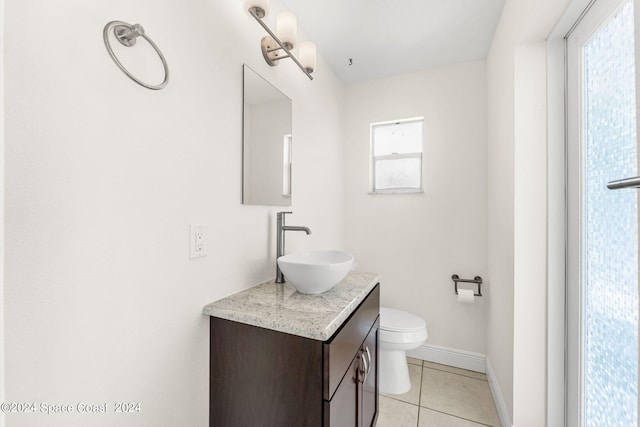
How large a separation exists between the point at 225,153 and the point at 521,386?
182 cm

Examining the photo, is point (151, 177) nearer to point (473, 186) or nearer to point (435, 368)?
point (473, 186)

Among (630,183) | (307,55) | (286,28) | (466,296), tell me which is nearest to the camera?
(630,183)

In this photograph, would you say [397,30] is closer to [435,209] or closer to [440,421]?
[435,209]

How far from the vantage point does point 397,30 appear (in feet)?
5.98

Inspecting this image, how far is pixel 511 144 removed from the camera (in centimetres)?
144

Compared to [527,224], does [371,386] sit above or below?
below

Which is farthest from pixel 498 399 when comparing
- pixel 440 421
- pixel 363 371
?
pixel 363 371

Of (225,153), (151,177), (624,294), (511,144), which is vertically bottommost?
(624,294)

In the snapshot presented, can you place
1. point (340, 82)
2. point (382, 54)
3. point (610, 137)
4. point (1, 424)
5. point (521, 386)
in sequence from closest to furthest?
point (1, 424) < point (610, 137) < point (521, 386) < point (382, 54) < point (340, 82)

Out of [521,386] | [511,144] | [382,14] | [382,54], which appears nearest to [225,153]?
[382,14]

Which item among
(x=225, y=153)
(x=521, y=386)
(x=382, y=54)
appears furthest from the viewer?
(x=382, y=54)

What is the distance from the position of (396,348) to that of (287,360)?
1.19m

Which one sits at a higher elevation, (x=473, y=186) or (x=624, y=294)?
(x=473, y=186)

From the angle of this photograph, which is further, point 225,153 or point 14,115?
point 225,153
